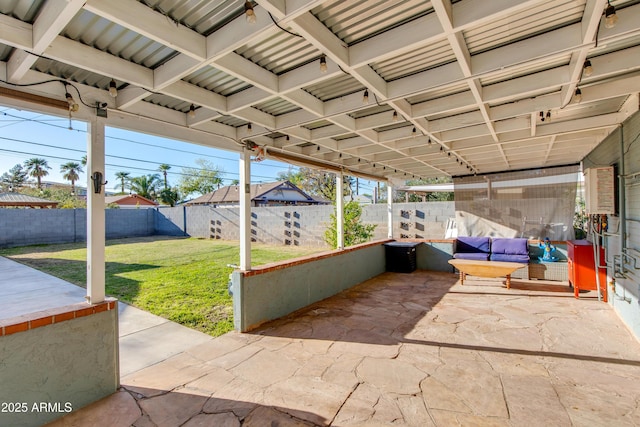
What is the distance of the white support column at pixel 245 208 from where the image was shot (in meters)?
3.86

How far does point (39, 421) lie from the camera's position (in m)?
2.11

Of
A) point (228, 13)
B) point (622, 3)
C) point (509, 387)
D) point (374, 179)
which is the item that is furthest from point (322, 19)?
point (374, 179)

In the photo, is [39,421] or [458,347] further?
[458,347]

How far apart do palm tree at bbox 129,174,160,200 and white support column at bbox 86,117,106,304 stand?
34642 millimetres

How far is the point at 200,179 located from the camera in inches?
1187

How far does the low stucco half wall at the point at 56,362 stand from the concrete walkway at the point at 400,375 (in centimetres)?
15

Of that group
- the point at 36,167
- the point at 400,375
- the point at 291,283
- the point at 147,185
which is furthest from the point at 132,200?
the point at 400,375

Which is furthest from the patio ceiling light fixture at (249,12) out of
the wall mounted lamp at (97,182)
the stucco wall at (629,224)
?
the stucco wall at (629,224)

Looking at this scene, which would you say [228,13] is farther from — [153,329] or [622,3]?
[153,329]

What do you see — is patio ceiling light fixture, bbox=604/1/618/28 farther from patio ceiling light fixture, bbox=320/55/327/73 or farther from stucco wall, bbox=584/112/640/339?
stucco wall, bbox=584/112/640/339

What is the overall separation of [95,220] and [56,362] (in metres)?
1.08

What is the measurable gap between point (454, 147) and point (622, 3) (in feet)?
10.2

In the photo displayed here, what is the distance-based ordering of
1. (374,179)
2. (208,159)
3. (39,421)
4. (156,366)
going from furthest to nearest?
(208,159) < (374,179) < (156,366) < (39,421)

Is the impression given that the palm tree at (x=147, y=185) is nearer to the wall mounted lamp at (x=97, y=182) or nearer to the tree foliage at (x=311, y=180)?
the tree foliage at (x=311, y=180)
